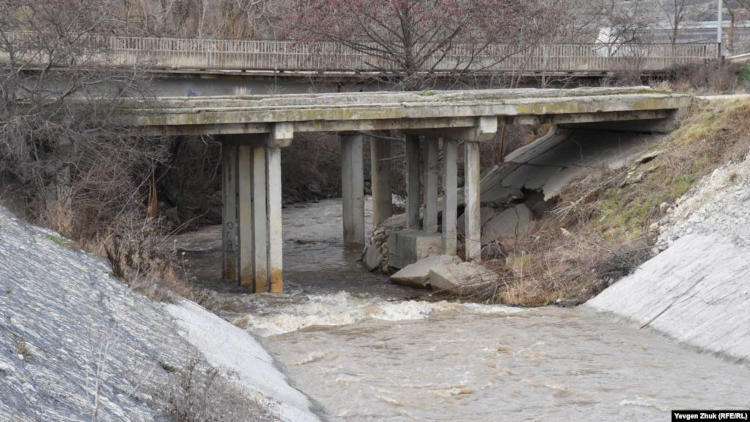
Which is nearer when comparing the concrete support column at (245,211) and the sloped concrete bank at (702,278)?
the sloped concrete bank at (702,278)

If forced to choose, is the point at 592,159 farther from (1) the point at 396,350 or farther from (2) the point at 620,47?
(2) the point at 620,47

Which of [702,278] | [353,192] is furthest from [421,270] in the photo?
[353,192]

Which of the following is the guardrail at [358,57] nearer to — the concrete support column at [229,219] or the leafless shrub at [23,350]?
the concrete support column at [229,219]

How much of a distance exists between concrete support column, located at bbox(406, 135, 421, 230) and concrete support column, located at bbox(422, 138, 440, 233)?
0.49 m

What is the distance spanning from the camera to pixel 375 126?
67.1ft

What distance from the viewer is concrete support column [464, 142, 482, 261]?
2141 cm

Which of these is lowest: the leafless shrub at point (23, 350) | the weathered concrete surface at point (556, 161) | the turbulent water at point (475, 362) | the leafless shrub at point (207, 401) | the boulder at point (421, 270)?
the turbulent water at point (475, 362)

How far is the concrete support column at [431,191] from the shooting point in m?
22.6

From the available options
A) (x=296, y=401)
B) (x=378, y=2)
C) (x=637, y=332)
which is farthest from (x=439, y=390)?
(x=378, y=2)

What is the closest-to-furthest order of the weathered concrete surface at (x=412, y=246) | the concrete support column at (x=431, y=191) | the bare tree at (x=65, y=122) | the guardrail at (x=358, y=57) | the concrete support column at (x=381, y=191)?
the bare tree at (x=65, y=122) < the weathered concrete surface at (x=412, y=246) < the concrete support column at (x=431, y=191) < the guardrail at (x=358, y=57) < the concrete support column at (x=381, y=191)

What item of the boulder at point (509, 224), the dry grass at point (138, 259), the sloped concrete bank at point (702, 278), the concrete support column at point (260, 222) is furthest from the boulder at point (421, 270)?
the dry grass at point (138, 259)

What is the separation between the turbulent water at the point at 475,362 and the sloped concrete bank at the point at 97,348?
1034 millimetres

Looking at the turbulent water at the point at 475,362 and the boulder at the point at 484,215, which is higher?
the boulder at the point at 484,215

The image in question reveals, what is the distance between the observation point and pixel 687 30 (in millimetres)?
50719
